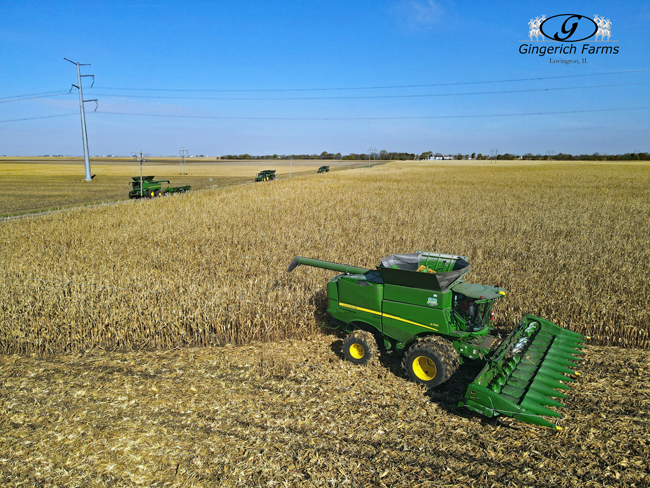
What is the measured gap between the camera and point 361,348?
19.5 feet

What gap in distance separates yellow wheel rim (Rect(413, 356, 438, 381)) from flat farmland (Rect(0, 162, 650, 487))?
198 mm

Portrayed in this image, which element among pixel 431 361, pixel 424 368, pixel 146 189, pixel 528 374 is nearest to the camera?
pixel 528 374

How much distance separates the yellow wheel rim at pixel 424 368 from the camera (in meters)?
5.28

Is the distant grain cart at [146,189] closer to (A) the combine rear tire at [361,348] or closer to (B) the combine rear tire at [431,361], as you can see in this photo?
(A) the combine rear tire at [361,348]

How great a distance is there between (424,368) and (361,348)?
1009 mm

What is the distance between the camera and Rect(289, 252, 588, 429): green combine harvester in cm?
471

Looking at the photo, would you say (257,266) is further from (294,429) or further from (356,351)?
(294,429)

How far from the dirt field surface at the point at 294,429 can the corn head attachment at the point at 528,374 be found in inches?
13.0

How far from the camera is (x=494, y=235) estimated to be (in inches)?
551

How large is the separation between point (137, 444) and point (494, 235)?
12.9 meters

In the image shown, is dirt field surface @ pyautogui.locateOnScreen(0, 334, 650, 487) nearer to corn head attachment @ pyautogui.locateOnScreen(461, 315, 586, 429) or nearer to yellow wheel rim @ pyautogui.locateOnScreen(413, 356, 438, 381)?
yellow wheel rim @ pyautogui.locateOnScreen(413, 356, 438, 381)

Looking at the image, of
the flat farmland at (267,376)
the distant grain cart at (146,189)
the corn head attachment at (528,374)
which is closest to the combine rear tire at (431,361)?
the flat farmland at (267,376)

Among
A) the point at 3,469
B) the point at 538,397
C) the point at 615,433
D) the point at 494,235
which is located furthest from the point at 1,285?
the point at 494,235

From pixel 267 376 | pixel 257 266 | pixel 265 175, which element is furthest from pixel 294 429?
pixel 265 175
